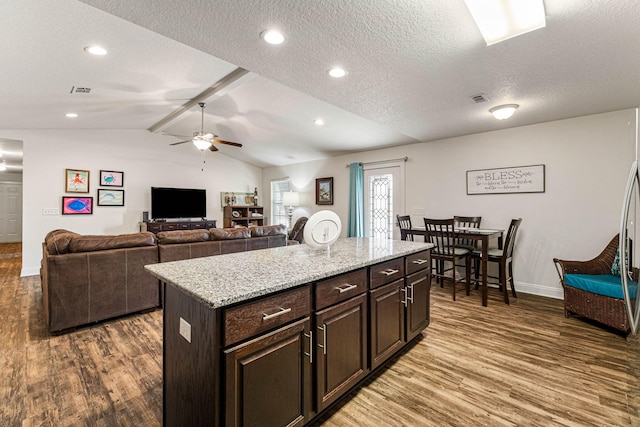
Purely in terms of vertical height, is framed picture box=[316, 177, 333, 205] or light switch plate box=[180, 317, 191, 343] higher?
framed picture box=[316, 177, 333, 205]

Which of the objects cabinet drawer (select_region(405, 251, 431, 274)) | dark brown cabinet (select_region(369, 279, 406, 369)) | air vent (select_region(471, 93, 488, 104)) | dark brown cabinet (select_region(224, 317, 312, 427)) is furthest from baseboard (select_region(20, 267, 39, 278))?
air vent (select_region(471, 93, 488, 104))

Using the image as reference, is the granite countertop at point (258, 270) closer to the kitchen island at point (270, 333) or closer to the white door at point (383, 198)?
the kitchen island at point (270, 333)

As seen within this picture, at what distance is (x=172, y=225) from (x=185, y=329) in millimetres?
5607

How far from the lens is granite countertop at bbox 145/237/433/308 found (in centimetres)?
119

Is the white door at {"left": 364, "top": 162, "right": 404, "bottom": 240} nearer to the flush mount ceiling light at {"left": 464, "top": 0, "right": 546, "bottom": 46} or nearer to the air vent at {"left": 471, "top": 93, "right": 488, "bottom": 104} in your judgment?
the air vent at {"left": 471, "top": 93, "right": 488, "bottom": 104}

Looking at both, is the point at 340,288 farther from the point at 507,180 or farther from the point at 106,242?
the point at 507,180

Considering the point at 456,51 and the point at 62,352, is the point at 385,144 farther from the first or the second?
the point at 62,352

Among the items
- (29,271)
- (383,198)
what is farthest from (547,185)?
(29,271)

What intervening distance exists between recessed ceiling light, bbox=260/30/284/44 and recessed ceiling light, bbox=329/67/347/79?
56cm

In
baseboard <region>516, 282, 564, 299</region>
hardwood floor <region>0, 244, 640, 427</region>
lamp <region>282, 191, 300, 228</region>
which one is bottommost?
hardwood floor <region>0, 244, 640, 427</region>

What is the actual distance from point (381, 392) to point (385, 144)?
4.32m

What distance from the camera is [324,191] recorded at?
659cm

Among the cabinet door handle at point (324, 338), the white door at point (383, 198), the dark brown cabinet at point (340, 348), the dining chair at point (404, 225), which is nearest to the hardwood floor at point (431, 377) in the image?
the dark brown cabinet at point (340, 348)

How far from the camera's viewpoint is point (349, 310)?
5.57 feet
